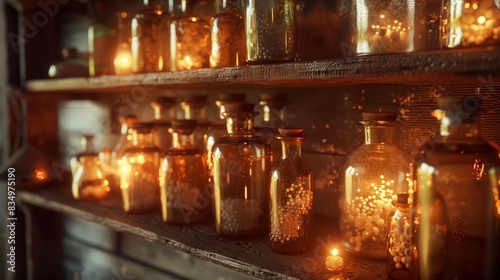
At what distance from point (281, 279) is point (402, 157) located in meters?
0.30

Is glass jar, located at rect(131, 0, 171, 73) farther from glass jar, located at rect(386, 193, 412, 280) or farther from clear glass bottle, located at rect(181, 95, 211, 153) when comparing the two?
glass jar, located at rect(386, 193, 412, 280)

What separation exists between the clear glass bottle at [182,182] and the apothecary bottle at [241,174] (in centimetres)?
14

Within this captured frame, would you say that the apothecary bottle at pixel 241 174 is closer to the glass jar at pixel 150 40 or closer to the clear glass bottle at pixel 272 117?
the clear glass bottle at pixel 272 117

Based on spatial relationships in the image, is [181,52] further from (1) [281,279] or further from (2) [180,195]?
(1) [281,279]

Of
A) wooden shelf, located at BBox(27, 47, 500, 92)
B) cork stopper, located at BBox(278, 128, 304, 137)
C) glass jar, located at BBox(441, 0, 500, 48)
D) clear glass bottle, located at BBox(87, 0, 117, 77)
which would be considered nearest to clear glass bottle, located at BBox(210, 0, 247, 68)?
wooden shelf, located at BBox(27, 47, 500, 92)

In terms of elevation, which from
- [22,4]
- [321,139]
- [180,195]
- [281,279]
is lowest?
[281,279]

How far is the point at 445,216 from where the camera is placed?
600 mm

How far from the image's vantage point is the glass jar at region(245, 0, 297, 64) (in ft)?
2.60

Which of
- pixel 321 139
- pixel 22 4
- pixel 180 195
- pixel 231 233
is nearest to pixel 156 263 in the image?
pixel 180 195

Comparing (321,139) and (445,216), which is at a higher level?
(321,139)

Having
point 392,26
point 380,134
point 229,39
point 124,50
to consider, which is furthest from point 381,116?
point 124,50

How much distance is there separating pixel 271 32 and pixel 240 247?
16.9 inches

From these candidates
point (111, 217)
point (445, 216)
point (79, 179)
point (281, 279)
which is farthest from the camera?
point (79, 179)

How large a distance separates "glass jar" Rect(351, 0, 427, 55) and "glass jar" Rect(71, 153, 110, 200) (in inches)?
36.7
